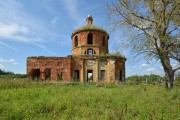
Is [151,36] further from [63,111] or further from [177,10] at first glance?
[63,111]

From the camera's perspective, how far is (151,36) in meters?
18.4

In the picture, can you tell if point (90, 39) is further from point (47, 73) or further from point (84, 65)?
point (47, 73)

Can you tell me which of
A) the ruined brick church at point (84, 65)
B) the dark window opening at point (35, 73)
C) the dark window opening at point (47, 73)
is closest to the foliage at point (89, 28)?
the ruined brick church at point (84, 65)

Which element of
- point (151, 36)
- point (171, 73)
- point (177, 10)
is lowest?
point (171, 73)

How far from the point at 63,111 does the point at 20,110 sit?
6.09ft

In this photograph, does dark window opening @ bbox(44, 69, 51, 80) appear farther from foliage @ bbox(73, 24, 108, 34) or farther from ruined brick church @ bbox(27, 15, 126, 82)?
foliage @ bbox(73, 24, 108, 34)

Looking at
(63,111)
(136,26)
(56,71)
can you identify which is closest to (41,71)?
(56,71)

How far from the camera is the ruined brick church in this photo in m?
36.3

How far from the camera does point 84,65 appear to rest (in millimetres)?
37094

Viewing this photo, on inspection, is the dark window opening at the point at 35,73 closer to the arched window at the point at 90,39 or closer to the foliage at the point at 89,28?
the foliage at the point at 89,28

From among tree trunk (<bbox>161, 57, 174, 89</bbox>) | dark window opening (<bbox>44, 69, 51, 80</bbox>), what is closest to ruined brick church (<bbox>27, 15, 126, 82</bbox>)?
dark window opening (<bbox>44, 69, 51, 80</bbox>)

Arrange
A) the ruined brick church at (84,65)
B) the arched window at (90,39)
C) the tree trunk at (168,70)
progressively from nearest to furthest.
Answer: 1. the tree trunk at (168,70)
2. the ruined brick church at (84,65)
3. the arched window at (90,39)

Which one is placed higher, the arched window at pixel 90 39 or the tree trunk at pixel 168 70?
the arched window at pixel 90 39

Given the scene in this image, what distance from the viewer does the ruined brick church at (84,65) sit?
36312 millimetres
